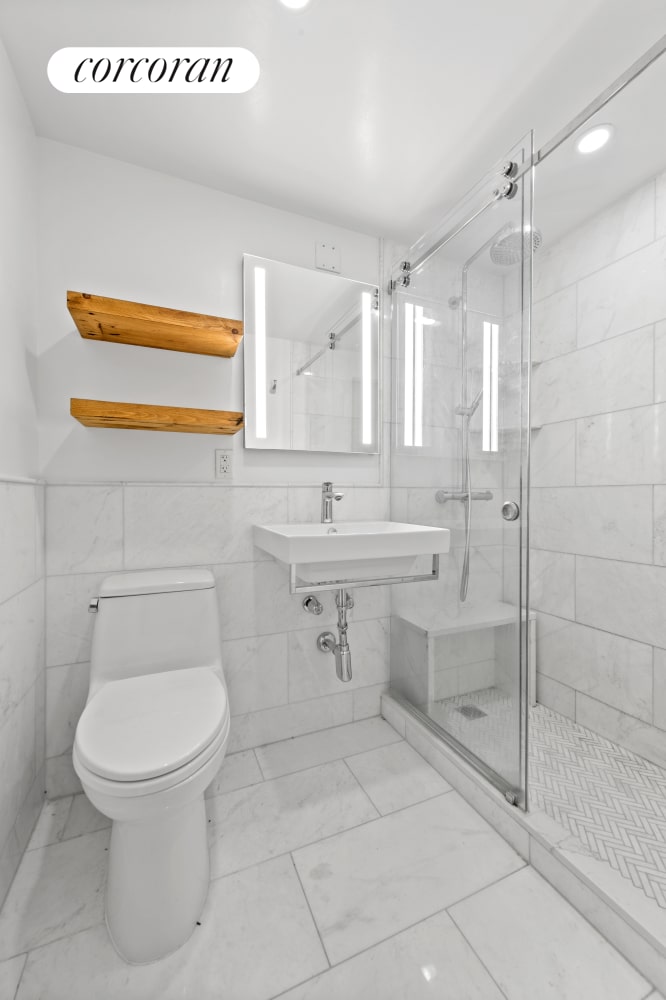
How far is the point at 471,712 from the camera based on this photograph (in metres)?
1.47

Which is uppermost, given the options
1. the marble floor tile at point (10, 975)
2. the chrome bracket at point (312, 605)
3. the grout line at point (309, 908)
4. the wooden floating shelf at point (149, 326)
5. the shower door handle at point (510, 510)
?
the wooden floating shelf at point (149, 326)

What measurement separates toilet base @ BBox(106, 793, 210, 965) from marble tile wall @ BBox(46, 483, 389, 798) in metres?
0.61

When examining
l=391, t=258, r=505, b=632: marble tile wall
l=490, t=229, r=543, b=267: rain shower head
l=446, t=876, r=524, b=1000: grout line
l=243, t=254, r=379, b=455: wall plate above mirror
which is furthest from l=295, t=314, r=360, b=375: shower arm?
l=446, t=876, r=524, b=1000: grout line

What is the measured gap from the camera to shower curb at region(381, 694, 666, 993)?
0.92 metres

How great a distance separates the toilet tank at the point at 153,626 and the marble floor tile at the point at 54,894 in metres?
0.45

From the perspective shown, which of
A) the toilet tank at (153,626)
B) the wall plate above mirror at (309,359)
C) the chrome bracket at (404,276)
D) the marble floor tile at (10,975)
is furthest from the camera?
the chrome bracket at (404,276)

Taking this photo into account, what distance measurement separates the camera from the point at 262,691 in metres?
1.75

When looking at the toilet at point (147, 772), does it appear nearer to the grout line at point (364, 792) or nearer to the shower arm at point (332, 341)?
the grout line at point (364, 792)

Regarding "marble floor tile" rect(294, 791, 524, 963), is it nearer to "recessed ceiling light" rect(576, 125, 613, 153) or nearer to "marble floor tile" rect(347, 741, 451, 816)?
"marble floor tile" rect(347, 741, 451, 816)

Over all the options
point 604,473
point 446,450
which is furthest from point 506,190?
point 604,473

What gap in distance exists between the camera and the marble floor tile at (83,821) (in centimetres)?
132

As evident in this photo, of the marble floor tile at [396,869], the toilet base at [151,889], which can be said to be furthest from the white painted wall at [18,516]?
the marble floor tile at [396,869]

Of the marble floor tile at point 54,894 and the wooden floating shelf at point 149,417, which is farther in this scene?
the wooden floating shelf at point 149,417

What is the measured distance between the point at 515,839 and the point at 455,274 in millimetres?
1832
